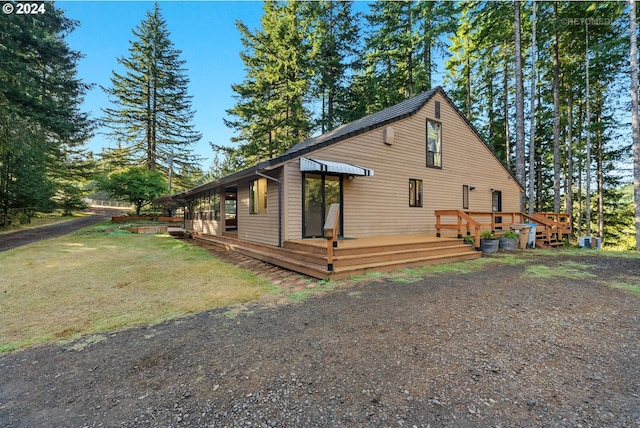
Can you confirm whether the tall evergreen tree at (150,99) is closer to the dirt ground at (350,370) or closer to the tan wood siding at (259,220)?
the tan wood siding at (259,220)

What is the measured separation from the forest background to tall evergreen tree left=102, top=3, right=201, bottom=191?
6.5 inches

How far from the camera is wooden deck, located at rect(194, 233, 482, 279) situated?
18.3 feet

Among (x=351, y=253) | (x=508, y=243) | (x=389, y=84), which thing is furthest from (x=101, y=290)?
(x=389, y=84)

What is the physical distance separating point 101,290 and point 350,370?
466 cm

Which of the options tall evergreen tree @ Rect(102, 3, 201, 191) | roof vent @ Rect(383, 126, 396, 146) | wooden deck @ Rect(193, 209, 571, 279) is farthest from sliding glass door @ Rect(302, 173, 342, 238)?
tall evergreen tree @ Rect(102, 3, 201, 191)

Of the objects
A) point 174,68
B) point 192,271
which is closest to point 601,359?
point 192,271

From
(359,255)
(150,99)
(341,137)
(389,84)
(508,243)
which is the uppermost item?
(150,99)

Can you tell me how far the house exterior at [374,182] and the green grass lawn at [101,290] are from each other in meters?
2.27

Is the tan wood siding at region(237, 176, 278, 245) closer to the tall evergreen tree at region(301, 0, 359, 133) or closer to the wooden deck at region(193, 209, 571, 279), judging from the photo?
the wooden deck at region(193, 209, 571, 279)

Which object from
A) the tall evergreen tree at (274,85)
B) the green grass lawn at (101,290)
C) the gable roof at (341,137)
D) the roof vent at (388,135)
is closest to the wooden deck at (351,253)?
the green grass lawn at (101,290)

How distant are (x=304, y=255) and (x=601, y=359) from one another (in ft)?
15.4

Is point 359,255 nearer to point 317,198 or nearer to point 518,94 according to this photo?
point 317,198

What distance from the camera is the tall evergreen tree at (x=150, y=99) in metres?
22.9

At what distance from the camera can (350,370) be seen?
223 centimetres
